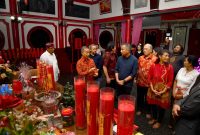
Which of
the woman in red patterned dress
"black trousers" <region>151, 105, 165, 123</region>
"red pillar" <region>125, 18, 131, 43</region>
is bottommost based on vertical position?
"black trousers" <region>151, 105, 165, 123</region>

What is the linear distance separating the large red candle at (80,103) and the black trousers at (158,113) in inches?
83.1

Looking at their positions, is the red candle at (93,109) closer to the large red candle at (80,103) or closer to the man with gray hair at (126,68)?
the large red candle at (80,103)

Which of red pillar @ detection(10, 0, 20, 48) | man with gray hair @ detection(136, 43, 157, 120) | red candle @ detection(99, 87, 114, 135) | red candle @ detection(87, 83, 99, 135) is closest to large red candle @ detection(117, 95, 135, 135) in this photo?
red candle @ detection(99, 87, 114, 135)

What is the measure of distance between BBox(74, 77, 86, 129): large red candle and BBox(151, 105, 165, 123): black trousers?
211cm

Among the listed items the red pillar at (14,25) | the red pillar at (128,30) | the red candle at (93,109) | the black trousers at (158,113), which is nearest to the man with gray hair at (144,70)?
the black trousers at (158,113)

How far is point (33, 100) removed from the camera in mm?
1762

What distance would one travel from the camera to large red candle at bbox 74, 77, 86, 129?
1157mm

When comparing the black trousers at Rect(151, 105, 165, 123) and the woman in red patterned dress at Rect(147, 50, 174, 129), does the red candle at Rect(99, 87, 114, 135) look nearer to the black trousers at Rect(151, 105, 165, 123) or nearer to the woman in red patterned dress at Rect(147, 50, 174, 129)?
the woman in red patterned dress at Rect(147, 50, 174, 129)

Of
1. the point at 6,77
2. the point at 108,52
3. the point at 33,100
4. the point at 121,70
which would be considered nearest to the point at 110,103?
the point at 33,100

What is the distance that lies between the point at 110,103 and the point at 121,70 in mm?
2288

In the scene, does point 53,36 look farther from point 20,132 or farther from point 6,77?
point 20,132

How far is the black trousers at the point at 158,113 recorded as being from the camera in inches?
115

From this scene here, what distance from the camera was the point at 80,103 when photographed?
116 cm

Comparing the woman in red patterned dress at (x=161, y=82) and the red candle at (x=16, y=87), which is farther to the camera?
the woman in red patterned dress at (x=161, y=82)
